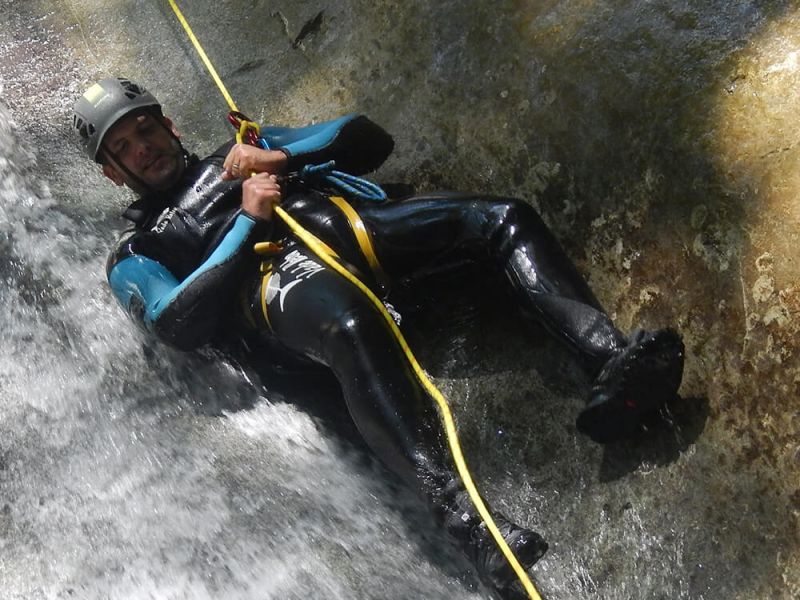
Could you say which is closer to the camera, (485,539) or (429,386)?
(485,539)

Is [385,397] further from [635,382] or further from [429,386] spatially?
[635,382]

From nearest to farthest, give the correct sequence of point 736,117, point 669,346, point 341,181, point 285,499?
Answer: point 669,346 → point 736,117 → point 285,499 → point 341,181

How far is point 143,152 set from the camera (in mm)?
2967

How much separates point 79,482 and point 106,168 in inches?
45.2

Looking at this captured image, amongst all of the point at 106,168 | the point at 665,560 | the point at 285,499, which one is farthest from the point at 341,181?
the point at 665,560

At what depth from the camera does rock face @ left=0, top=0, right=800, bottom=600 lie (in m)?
2.19

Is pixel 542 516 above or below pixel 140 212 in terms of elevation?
below

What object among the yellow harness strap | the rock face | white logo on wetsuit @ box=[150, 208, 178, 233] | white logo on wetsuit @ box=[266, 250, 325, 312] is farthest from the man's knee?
white logo on wetsuit @ box=[150, 208, 178, 233]

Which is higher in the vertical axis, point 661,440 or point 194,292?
point 194,292

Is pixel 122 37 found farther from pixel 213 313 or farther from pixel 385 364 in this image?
pixel 385 364

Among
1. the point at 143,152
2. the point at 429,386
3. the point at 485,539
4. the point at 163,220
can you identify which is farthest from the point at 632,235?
the point at 143,152

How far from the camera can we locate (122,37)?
4078 mm

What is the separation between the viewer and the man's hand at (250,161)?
2836 mm

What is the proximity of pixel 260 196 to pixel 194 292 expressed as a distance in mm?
382
